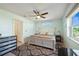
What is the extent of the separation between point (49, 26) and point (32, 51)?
21.8 inches

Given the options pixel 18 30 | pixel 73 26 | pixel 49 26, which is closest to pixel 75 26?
pixel 73 26

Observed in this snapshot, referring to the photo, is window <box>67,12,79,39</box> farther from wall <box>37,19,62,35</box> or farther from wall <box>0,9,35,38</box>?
wall <box>0,9,35,38</box>

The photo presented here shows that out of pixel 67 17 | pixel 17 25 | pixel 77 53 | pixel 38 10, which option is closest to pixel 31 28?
pixel 17 25

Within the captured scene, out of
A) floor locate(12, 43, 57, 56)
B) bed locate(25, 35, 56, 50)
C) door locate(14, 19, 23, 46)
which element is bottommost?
floor locate(12, 43, 57, 56)

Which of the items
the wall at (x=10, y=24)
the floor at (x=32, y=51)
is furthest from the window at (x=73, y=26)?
the wall at (x=10, y=24)

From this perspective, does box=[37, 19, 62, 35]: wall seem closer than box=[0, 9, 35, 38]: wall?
No

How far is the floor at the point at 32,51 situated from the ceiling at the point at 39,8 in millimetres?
594

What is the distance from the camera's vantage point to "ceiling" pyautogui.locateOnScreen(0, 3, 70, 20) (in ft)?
4.42

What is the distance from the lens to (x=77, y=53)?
4.20 feet

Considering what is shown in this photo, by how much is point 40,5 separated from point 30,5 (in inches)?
6.5

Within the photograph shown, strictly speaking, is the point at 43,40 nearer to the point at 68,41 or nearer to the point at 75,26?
the point at 68,41

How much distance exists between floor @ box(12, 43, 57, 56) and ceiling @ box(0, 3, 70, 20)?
1.95ft

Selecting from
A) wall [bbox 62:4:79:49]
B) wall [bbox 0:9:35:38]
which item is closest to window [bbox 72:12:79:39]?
wall [bbox 62:4:79:49]

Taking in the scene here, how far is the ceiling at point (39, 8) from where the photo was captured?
53.1 inches
